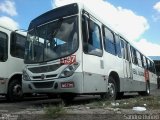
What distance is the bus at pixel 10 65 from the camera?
12.8 m

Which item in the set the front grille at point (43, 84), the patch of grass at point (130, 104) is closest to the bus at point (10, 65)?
the front grille at point (43, 84)

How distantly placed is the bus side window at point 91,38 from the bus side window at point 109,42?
0.71m

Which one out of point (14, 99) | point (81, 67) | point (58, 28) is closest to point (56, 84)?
point (81, 67)

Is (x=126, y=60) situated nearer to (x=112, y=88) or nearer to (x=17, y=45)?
(x=112, y=88)

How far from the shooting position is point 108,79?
11844 mm

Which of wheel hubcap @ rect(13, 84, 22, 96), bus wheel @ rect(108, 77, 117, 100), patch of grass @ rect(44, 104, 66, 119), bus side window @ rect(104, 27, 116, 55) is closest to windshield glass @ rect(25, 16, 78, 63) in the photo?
bus side window @ rect(104, 27, 116, 55)

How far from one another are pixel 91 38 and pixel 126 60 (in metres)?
4.47

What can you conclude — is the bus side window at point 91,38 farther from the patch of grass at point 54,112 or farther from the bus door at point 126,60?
the patch of grass at point 54,112

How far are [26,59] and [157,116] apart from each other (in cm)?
625

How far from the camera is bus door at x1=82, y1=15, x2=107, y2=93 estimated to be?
33.4ft

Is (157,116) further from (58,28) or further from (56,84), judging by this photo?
(58,28)

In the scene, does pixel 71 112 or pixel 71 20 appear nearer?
pixel 71 112

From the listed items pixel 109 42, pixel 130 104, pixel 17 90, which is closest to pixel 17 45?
pixel 17 90

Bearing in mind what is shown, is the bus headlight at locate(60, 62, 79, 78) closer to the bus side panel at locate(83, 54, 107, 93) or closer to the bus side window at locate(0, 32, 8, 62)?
the bus side panel at locate(83, 54, 107, 93)
